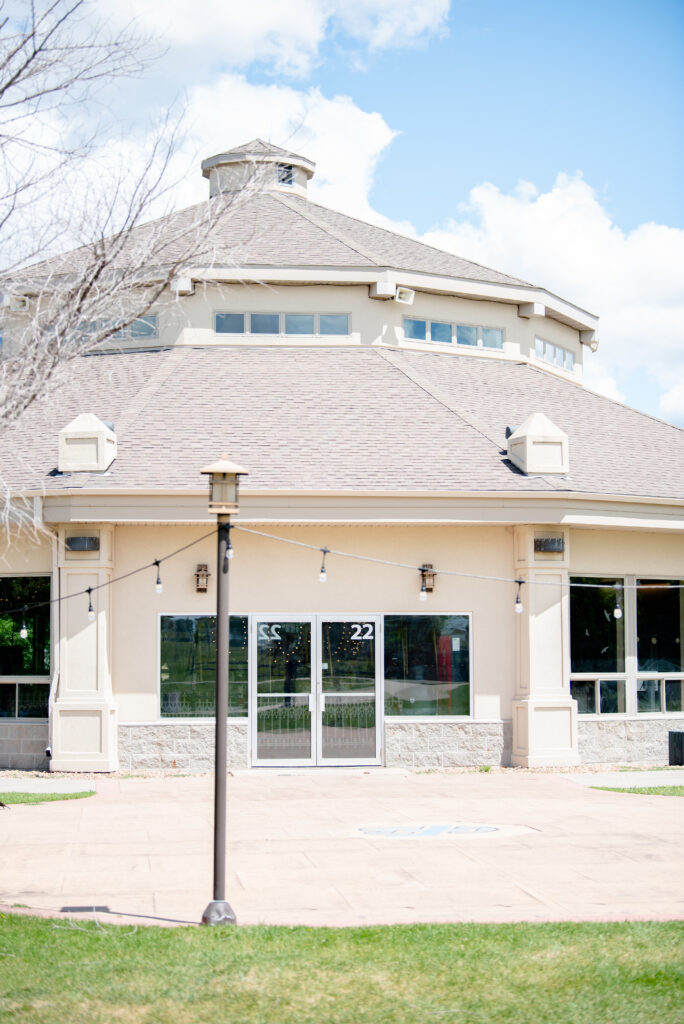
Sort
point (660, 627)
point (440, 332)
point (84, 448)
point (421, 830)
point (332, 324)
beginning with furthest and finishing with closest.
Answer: point (440, 332)
point (332, 324)
point (660, 627)
point (84, 448)
point (421, 830)

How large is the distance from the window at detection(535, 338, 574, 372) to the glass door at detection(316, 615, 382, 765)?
29.5ft

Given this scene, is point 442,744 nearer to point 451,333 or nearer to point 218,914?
point 451,333

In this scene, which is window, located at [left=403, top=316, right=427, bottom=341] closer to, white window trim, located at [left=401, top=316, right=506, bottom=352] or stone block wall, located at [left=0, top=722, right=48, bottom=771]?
white window trim, located at [left=401, top=316, right=506, bottom=352]

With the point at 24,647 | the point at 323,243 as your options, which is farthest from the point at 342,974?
the point at 323,243

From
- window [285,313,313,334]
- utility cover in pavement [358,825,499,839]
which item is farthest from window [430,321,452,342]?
utility cover in pavement [358,825,499,839]

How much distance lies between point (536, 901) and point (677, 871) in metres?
1.82

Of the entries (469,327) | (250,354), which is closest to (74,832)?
(250,354)

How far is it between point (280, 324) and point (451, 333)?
3.54m

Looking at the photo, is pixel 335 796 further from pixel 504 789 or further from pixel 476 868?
pixel 476 868

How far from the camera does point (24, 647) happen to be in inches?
702

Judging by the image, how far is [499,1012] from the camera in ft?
21.6

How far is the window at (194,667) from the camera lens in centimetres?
1734

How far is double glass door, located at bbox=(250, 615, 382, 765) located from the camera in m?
17.4

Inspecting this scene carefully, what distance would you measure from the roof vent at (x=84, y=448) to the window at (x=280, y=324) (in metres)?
4.99
